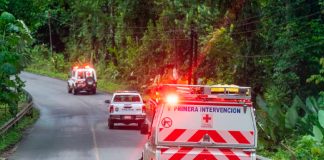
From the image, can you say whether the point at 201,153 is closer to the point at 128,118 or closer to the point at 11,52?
the point at 11,52

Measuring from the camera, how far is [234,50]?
4119 centimetres

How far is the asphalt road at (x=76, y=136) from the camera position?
882 inches

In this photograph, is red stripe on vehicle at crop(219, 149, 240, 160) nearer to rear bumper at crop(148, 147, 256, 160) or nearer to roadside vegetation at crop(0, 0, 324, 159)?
rear bumper at crop(148, 147, 256, 160)

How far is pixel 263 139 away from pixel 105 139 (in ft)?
26.7

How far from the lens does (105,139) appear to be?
27.4 m

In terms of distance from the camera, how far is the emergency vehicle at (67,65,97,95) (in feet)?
185

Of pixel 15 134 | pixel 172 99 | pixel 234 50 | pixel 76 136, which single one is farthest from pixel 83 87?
pixel 172 99

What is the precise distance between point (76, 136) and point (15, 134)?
2.59m

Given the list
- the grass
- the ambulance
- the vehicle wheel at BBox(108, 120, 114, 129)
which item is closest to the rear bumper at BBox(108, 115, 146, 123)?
the vehicle wheel at BBox(108, 120, 114, 129)

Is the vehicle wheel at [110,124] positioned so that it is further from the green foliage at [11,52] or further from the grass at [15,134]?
the green foliage at [11,52]

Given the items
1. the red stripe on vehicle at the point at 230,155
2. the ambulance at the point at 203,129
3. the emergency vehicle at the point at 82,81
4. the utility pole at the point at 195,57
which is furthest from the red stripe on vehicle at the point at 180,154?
the emergency vehicle at the point at 82,81

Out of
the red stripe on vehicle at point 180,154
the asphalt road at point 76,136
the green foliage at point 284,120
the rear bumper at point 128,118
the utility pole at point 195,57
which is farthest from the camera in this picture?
the utility pole at point 195,57

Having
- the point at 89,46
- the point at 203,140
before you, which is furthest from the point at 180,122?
the point at 89,46

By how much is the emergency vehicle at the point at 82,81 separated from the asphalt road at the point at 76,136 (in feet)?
13.6
